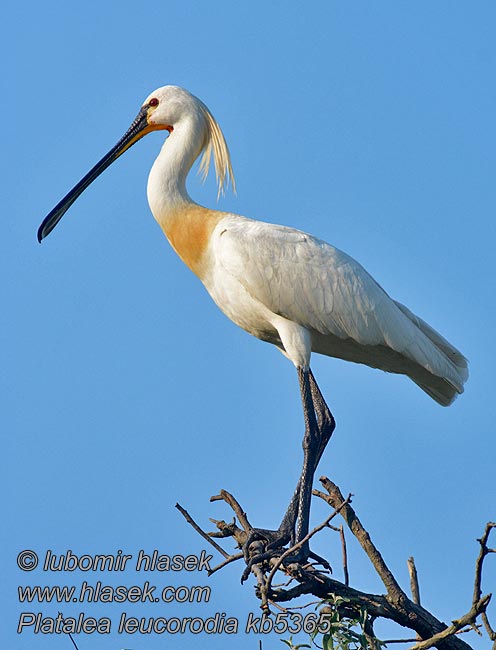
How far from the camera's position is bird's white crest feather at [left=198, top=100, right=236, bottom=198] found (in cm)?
998

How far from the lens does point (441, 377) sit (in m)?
9.27

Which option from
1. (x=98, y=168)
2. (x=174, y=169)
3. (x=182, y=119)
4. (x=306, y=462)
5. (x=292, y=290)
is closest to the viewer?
(x=306, y=462)

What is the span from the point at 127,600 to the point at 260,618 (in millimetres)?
1008

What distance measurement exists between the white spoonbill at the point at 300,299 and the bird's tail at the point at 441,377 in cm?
1

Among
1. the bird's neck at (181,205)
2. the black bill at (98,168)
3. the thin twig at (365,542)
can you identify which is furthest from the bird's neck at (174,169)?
the thin twig at (365,542)

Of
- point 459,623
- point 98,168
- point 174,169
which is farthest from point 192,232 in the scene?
point 459,623

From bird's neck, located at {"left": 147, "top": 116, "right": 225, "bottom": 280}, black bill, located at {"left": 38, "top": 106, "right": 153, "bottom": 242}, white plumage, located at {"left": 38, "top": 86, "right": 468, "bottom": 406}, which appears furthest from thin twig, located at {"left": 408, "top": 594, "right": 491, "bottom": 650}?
black bill, located at {"left": 38, "top": 106, "right": 153, "bottom": 242}

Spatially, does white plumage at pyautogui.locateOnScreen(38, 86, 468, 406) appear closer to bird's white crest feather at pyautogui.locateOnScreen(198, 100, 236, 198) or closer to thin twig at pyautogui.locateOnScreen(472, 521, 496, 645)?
bird's white crest feather at pyautogui.locateOnScreen(198, 100, 236, 198)

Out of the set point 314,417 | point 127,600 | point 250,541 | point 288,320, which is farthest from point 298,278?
point 127,600

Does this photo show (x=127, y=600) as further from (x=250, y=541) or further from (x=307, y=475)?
(x=307, y=475)

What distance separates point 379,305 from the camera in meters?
9.09

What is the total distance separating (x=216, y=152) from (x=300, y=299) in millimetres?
1928

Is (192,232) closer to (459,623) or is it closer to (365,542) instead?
(365,542)

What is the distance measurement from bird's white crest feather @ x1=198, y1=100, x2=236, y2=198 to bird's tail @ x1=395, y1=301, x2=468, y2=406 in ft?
6.46
